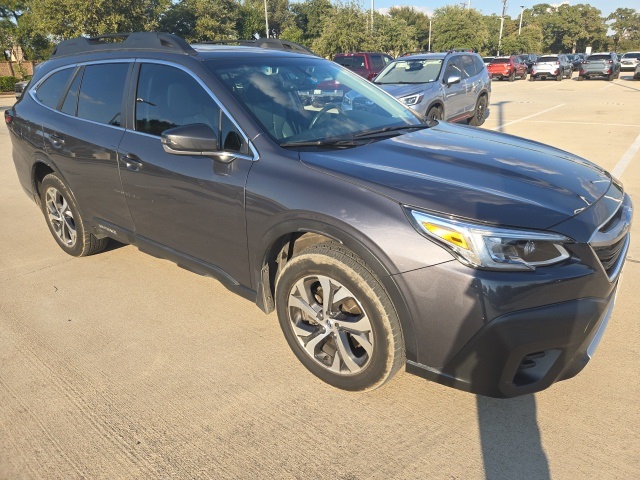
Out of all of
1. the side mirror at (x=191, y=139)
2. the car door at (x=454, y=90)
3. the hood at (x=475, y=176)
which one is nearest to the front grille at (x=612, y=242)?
the hood at (x=475, y=176)

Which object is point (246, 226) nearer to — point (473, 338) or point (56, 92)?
point (473, 338)

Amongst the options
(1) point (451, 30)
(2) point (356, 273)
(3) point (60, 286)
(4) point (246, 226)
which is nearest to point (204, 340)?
(4) point (246, 226)

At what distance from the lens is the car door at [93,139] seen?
3617mm

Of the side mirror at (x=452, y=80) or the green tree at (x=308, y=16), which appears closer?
the side mirror at (x=452, y=80)

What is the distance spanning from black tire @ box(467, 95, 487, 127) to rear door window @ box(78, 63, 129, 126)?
9457 millimetres

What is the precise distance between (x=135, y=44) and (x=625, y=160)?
7.27 metres

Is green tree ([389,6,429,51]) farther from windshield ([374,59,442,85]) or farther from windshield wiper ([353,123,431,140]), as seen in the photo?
windshield wiper ([353,123,431,140])

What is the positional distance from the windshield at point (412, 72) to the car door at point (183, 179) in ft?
25.4

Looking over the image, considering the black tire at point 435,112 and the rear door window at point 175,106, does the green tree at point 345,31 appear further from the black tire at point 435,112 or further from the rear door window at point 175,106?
the rear door window at point 175,106

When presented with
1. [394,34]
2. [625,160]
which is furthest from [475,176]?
[394,34]

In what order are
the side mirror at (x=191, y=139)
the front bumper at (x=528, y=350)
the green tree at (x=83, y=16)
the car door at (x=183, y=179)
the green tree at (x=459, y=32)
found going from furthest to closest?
the green tree at (x=459, y=32) → the green tree at (x=83, y=16) → the car door at (x=183, y=179) → the side mirror at (x=191, y=139) → the front bumper at (x=528, y=350)

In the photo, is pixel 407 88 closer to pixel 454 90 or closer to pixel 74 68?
pixel 454 90

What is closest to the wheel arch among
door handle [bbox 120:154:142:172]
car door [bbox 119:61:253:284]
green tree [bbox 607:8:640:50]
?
car door [bbox 119:61:253:284]

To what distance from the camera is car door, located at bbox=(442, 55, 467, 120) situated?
10091 mm
